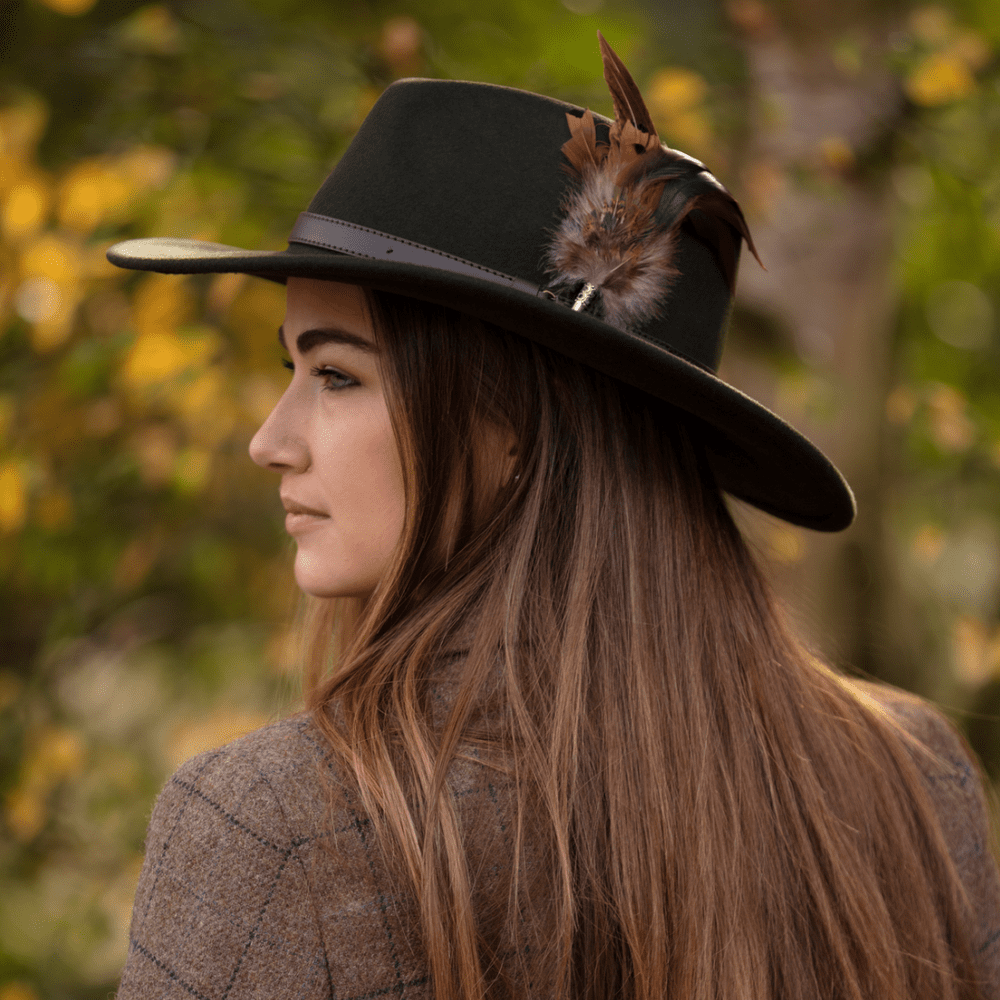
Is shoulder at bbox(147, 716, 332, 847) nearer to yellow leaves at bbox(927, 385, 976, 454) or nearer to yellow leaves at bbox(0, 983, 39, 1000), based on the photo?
yellow leaves at bbox(0, 983, 39, 1000)

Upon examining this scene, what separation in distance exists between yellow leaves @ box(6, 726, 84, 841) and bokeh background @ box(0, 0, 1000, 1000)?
0.4 inches

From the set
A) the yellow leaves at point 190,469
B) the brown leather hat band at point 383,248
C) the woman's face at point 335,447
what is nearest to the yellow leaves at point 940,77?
the brown leather hat band at point 383,248

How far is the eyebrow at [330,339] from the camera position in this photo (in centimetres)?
132

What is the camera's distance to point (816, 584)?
10.5ft

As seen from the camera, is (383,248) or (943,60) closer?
(383,248)

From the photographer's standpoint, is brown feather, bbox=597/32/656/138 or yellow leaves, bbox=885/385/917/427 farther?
yellow leaves, bbox=885/385/917/427

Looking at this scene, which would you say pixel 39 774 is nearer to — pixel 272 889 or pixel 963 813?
pixel 272 889

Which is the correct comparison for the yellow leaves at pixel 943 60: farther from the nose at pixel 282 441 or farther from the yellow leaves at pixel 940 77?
the nose at pixel 282 441

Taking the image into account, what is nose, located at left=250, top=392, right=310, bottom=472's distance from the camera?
1399mm

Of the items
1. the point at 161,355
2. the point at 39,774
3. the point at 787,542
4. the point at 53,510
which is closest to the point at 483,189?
the point at 161,355

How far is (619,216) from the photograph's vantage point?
1275 mm

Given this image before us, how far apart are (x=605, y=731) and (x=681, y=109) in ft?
6.78

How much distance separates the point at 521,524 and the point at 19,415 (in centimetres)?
187

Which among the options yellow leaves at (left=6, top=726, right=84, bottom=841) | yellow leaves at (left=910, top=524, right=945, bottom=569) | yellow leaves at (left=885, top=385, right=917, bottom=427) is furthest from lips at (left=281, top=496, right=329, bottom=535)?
yellow leaves at (left=910, top=524, right=945, bottom=569)
